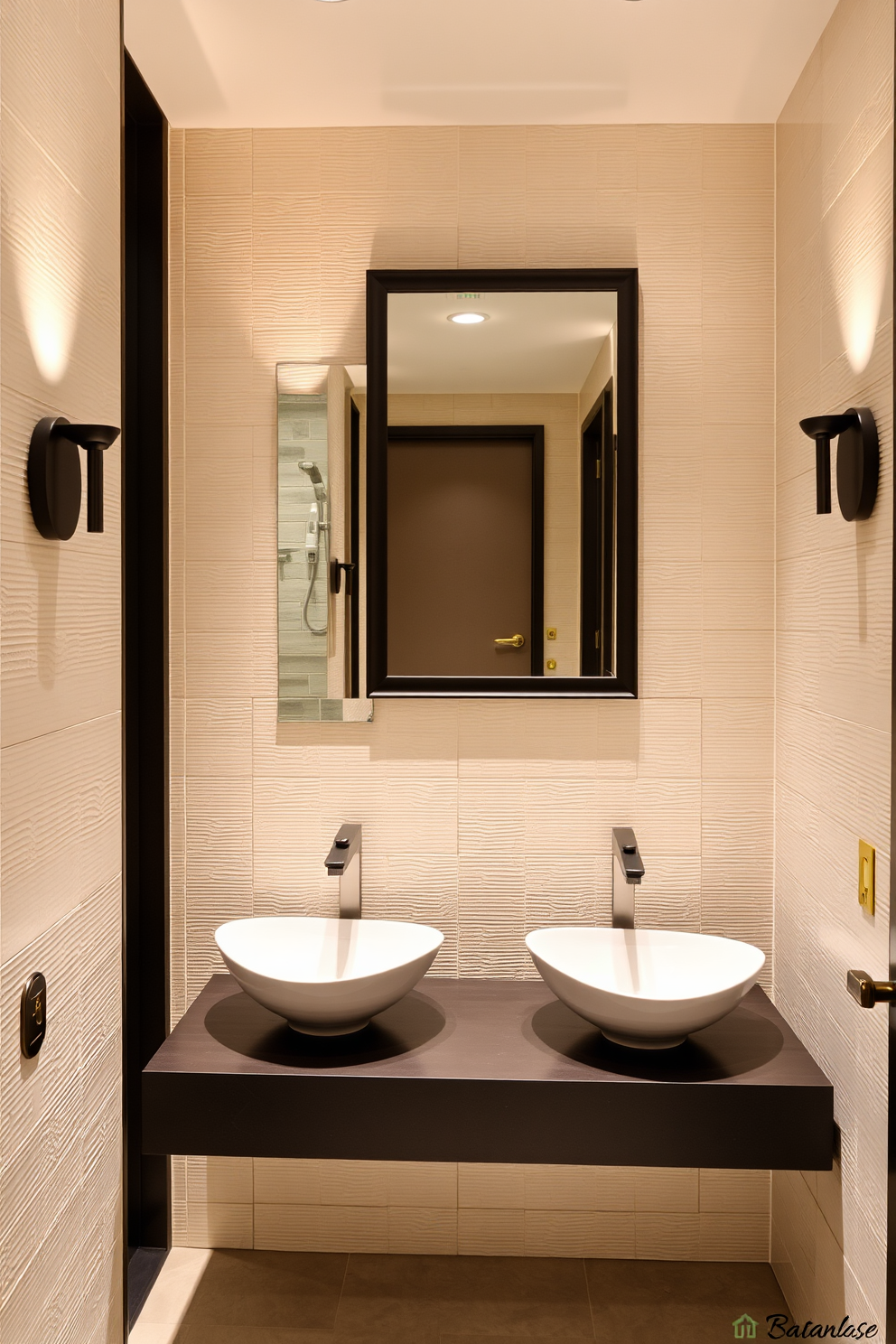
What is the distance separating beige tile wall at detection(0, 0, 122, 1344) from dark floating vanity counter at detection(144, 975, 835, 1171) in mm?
170

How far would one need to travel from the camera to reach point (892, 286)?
4.59 ft

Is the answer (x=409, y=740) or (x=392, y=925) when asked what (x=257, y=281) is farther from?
(x=392, y=925)

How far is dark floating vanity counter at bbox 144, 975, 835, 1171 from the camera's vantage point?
1.62 metres

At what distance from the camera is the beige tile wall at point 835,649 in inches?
58.0

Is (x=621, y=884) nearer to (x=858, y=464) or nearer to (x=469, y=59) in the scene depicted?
(x=858, y=464)

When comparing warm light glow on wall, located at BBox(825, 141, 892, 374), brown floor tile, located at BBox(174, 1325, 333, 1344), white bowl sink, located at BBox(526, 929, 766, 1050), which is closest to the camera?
warm light glow on wall, located at BBox(825, 141, 892, 374)

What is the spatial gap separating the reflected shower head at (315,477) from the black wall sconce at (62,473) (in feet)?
2.75

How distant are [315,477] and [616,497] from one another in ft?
2.21

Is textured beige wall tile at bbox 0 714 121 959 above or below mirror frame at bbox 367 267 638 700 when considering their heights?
below

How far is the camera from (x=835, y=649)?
169 centimetres

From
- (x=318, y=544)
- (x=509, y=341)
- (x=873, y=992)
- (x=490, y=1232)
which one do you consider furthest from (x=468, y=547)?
(x=490, y=1232)

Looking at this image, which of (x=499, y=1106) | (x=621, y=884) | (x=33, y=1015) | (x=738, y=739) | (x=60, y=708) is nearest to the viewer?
(x=33, y=1015)

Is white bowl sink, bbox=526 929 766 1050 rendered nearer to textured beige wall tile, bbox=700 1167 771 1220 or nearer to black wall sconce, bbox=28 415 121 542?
textured beige wall tile, bbox=700 1167 771 1220

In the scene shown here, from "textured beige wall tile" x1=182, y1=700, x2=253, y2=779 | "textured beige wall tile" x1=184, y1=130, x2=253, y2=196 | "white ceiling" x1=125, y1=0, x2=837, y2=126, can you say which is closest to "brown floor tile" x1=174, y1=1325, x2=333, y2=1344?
"textured beige wall tile" x1=182, y1=700, x2=253, y2=779
